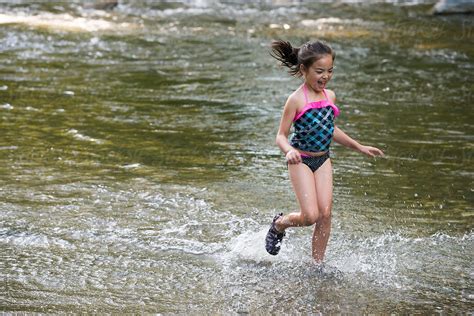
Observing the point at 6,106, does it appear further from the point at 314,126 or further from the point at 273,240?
the point at 314,126

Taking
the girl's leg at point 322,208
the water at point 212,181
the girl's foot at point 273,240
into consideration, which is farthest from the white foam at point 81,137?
the girl's leg at point 322,208

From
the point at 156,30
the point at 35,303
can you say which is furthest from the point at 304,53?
the point at 156,30

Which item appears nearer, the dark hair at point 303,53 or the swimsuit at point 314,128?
the dark hair at point 303,53

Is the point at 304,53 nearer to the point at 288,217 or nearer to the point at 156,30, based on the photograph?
the point at 288,217

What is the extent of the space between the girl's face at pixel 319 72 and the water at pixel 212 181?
4.05 ft

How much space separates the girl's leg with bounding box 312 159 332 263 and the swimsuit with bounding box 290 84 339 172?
0.06 metres

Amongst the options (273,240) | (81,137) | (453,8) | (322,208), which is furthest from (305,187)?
(453,8)

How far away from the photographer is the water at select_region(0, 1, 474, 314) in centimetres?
527

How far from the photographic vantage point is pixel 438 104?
36.4ft

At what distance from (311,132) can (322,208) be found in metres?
0.51

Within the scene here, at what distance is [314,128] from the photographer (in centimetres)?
556

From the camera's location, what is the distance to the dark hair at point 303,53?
17.9 feet

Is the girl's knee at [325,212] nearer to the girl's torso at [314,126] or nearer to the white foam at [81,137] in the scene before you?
the girl's torso at [314,126]

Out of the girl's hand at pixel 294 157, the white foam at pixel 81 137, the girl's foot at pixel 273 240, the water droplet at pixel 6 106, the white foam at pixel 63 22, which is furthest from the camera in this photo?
the white foam at pixel 63 22
